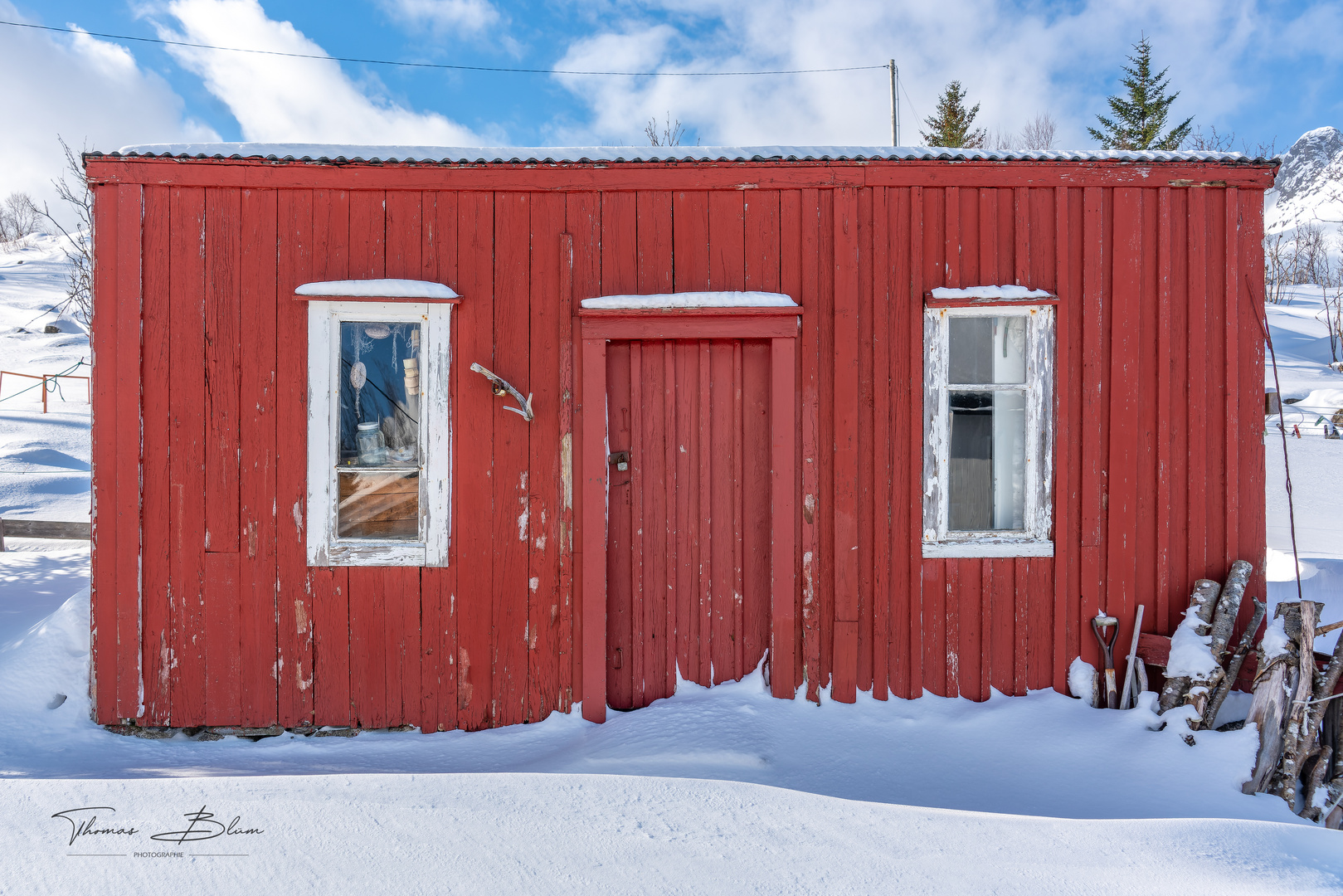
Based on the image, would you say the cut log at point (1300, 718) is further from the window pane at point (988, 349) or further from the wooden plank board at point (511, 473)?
the wooden plank board at point (511, 473)

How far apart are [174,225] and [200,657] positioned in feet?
8.02

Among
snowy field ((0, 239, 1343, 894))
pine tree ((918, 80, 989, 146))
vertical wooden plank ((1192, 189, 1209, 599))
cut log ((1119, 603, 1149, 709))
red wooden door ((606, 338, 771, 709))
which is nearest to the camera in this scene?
snowy field ((0, 239, 1343, 894))

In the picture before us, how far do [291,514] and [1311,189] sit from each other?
95.9 m

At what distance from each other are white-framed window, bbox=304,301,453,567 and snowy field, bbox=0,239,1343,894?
1.11 metres

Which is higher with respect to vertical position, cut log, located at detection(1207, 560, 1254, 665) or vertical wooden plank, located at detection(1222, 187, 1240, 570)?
vertical wooden plank, located at detection(1222, 187, 1240, 570)

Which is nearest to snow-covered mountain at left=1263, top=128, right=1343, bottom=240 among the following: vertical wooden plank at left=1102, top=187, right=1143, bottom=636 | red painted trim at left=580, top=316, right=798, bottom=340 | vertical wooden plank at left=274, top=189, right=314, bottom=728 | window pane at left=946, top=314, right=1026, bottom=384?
vertical wooden plank at left=1102, top=187, right=1143, bottom=636

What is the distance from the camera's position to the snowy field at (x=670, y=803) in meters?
2.25

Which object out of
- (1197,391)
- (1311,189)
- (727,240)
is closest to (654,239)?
(727,240)

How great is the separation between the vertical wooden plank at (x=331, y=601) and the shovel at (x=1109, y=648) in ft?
13.8

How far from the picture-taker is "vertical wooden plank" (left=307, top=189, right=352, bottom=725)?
3.66 metres

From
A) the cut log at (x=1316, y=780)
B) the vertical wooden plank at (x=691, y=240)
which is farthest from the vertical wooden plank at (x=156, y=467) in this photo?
the cut log at (x=1316, y=780)

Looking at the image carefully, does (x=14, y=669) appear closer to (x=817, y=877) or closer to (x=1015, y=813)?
(x=817, y=877)

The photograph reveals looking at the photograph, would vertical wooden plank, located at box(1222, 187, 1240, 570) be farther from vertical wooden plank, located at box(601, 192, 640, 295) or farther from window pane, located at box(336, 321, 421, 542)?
window pane, located at box(336, 321, 421, 542)

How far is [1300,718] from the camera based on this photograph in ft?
10.5
